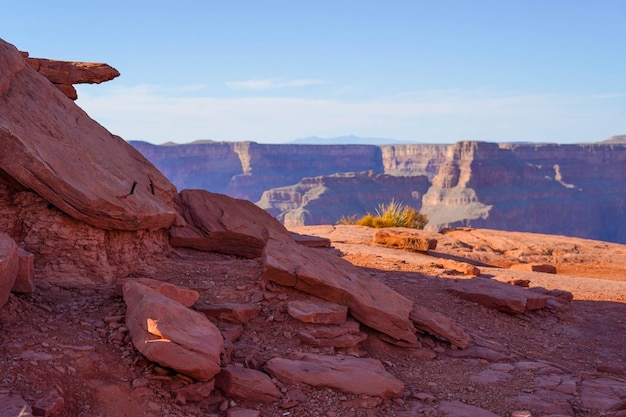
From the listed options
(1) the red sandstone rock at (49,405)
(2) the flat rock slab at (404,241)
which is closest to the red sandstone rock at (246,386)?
(1) the red sandstone rock at (49,405)

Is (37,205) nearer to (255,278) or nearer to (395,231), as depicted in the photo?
(255,278)

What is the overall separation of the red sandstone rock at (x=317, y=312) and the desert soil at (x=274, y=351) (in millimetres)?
128

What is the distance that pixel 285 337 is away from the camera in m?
6.13

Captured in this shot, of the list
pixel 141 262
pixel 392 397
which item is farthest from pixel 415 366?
pixel 141 262

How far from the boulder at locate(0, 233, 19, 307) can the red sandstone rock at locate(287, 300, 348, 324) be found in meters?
2.57

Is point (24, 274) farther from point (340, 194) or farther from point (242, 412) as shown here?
point (340, 194)

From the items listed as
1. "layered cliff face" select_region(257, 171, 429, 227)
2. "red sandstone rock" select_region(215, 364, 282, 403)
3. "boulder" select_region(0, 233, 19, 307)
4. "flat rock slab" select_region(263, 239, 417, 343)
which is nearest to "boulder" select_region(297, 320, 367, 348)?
"flat rock slab" select_region(263, 239, 417, 343)

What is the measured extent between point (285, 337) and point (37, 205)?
2.84m

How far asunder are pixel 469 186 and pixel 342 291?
7411 cm

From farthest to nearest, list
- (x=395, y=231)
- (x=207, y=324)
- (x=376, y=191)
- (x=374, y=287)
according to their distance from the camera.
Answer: (x=376, y=191), (x=395, y=231), (x=374, y=287), (x=207, y=324)

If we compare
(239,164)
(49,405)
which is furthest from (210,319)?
(239,164)

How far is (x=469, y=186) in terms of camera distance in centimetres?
7825

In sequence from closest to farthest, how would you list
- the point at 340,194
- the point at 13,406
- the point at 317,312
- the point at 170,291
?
the point at 13,406
the point at 170,291
the point at 317,312
the point at 340,194

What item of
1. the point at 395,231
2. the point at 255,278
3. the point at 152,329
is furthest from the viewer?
the point at 395,231
